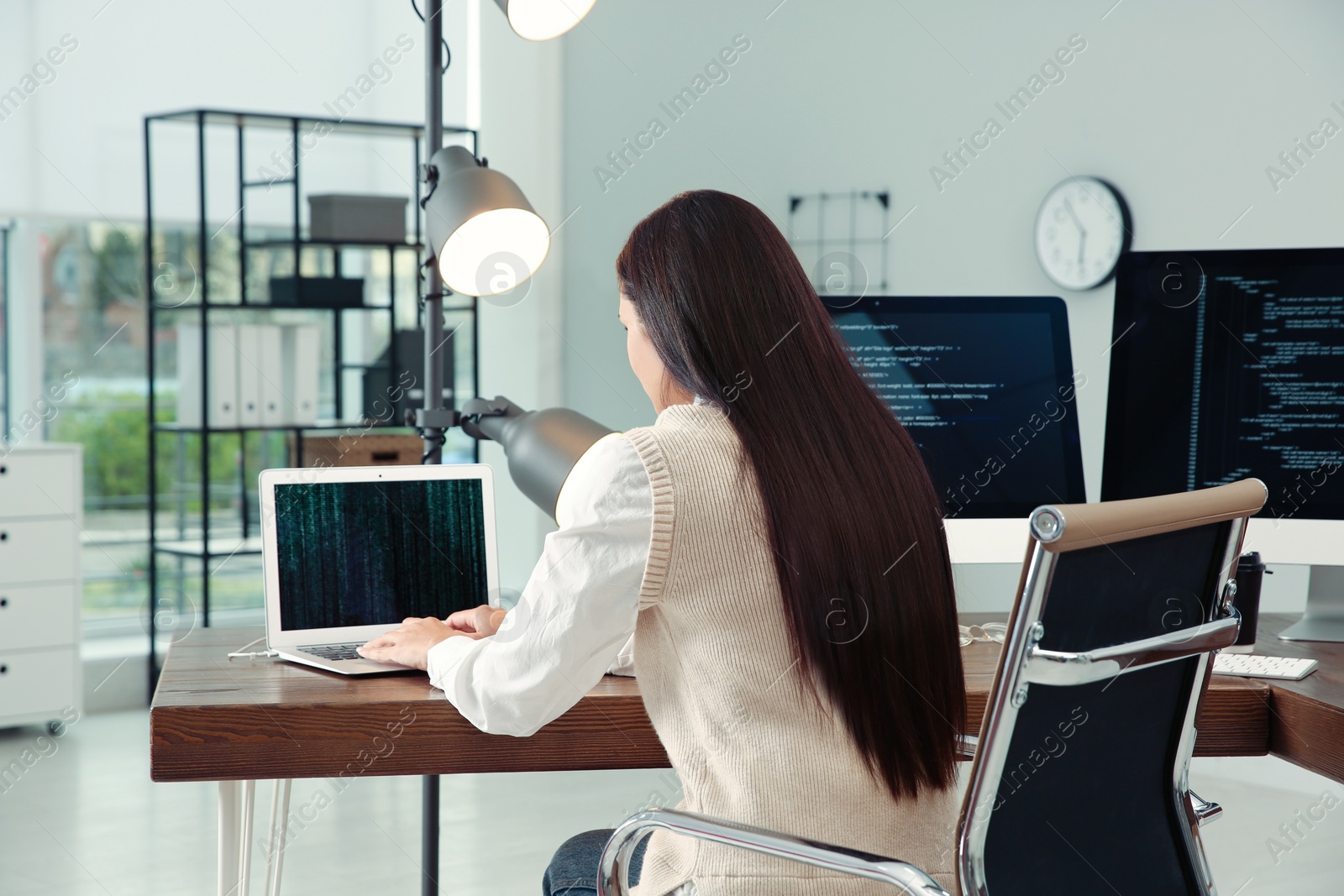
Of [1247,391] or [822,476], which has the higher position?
[1247,391]

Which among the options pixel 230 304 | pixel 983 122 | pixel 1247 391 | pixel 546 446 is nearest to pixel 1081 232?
pixel 983 122

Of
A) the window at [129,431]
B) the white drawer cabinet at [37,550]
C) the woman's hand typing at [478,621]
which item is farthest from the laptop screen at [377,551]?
the window at [129,431]

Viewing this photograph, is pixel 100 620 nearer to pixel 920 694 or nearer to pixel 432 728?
pixel 432 728

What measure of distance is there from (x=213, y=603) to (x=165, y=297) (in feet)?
4.00

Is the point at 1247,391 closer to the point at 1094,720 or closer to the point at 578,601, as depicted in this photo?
the point at 1094,720

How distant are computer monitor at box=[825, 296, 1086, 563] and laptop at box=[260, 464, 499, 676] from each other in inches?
25.1

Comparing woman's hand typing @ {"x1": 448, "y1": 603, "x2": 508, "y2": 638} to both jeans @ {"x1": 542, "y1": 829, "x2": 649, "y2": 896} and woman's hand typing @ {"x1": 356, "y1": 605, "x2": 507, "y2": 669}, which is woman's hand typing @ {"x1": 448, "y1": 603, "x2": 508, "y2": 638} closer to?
woman's hand typing @ {"x1": 356, "y1": 605, "x2": 507, "y2": 669}

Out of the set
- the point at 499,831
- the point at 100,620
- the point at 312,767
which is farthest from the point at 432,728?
the point at 100,620

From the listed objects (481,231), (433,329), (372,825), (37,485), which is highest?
(481,231)

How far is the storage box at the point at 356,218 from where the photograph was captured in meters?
4.15

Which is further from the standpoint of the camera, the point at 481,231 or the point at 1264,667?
the point at 481,231

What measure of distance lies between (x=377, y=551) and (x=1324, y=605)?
4.70 ft

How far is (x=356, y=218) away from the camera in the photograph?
165 inches

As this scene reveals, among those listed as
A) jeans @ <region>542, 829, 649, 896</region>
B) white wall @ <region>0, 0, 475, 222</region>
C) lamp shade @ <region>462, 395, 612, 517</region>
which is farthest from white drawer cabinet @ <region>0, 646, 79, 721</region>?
jeans @ <region>542, 829, 649, 896</region>
